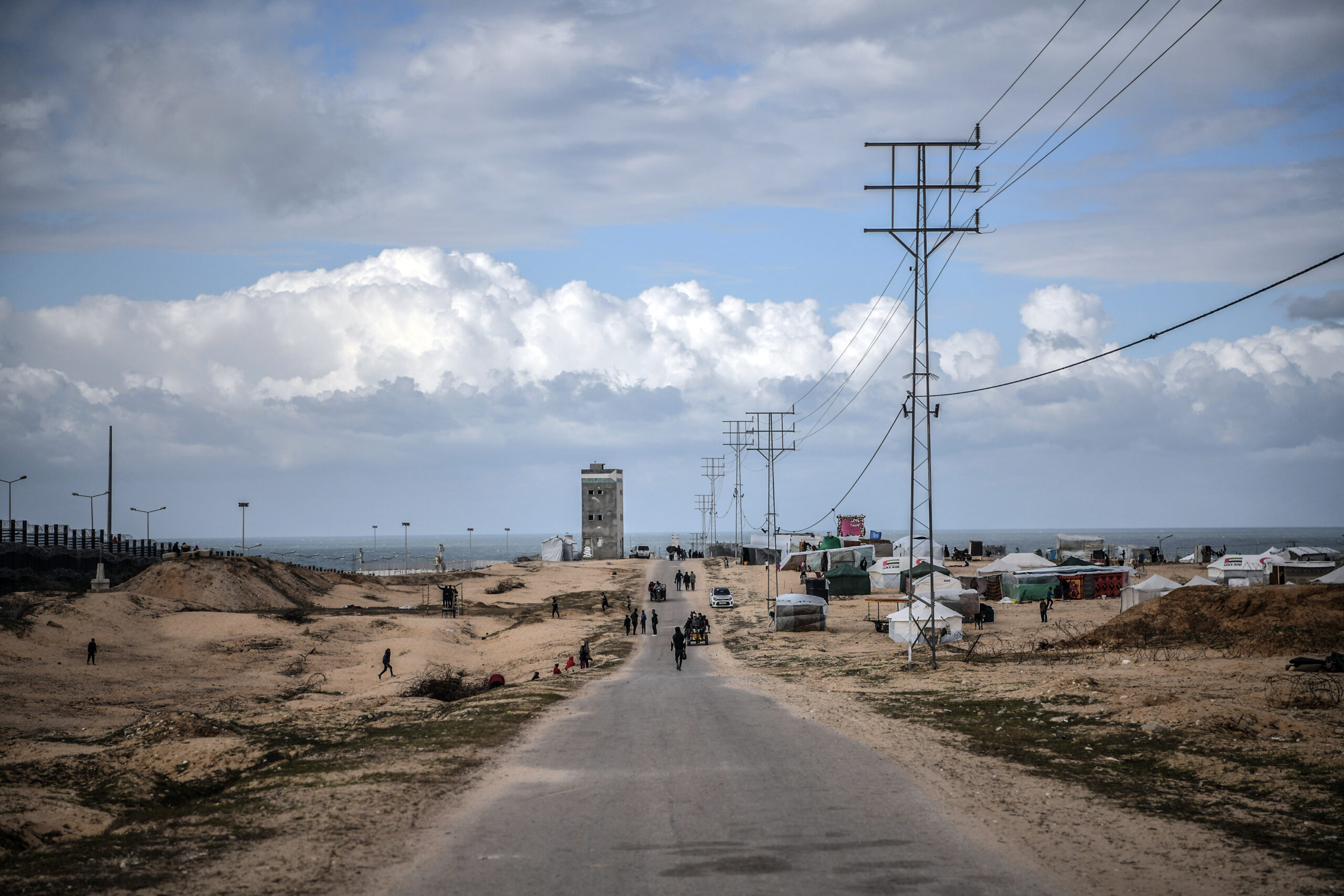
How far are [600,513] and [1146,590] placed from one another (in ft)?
318

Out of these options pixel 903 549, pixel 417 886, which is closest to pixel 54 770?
pixel 417 886

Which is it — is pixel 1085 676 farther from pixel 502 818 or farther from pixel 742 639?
pixel 742 639

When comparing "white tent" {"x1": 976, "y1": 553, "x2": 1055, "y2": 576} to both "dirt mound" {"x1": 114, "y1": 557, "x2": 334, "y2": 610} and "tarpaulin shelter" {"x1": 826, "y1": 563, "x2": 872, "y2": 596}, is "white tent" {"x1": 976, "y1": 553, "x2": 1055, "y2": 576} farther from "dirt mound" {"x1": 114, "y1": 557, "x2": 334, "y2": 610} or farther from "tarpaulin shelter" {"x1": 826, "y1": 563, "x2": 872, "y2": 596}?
"dirt mound" {"x1": 114, "y1": 557, "x2": 334, "y2": 610}

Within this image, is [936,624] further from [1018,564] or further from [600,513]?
[600,513]

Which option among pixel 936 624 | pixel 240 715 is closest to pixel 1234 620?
pixel 936 624

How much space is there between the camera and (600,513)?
141250mm

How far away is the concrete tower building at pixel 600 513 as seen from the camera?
141 meters

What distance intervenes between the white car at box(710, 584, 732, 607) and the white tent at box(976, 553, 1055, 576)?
19.7 metres

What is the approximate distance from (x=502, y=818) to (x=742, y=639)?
125ft

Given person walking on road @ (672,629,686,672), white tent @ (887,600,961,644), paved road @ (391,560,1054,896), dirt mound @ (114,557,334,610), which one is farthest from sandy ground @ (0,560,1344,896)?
dirt mound @ (114,557,334,610)

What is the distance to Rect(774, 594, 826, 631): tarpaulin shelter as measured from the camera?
52406mm

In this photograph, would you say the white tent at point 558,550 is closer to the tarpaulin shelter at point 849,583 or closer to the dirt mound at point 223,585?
the dirt mound at point 223,585

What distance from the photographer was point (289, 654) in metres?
48.6

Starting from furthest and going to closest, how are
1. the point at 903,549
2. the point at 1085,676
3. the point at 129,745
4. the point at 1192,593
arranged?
the point at 903,549
the point at 1192,593
the point at 1085,676
the point at 129,745
